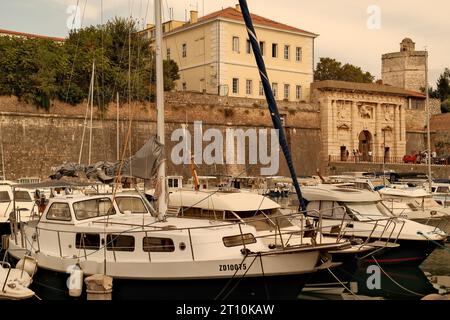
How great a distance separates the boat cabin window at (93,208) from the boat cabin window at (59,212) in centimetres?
21

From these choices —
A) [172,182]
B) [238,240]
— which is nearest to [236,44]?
[172,182]

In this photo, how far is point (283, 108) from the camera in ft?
154

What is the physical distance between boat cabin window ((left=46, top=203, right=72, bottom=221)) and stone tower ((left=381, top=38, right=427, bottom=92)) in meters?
56.7

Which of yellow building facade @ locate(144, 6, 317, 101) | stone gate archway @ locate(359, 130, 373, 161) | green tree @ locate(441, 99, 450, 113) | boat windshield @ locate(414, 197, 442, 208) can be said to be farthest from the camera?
green tree @ locate(441, 99, 450, 113)

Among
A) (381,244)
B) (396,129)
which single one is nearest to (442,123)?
(396,129)

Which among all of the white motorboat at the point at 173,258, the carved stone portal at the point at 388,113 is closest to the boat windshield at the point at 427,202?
the white motorboat at the point at 173,258

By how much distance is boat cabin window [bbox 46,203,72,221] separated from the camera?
47.0 ft

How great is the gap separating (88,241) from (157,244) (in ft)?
5.59

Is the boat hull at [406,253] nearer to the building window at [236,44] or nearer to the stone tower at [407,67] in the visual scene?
the building window at [236,44]

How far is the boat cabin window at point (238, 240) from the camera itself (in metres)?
12.7

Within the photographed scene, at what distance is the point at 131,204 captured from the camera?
49.7 feet

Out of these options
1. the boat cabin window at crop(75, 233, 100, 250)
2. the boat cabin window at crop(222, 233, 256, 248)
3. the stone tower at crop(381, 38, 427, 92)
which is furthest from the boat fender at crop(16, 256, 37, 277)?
the stone tower at crop(381, 38, 427, 92)

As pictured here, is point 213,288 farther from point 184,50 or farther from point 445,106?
point 445,106

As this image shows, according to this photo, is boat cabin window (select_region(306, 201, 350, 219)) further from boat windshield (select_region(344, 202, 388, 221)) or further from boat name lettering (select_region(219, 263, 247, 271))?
boat name lettering (select_region(219, 263, 247, 271))
